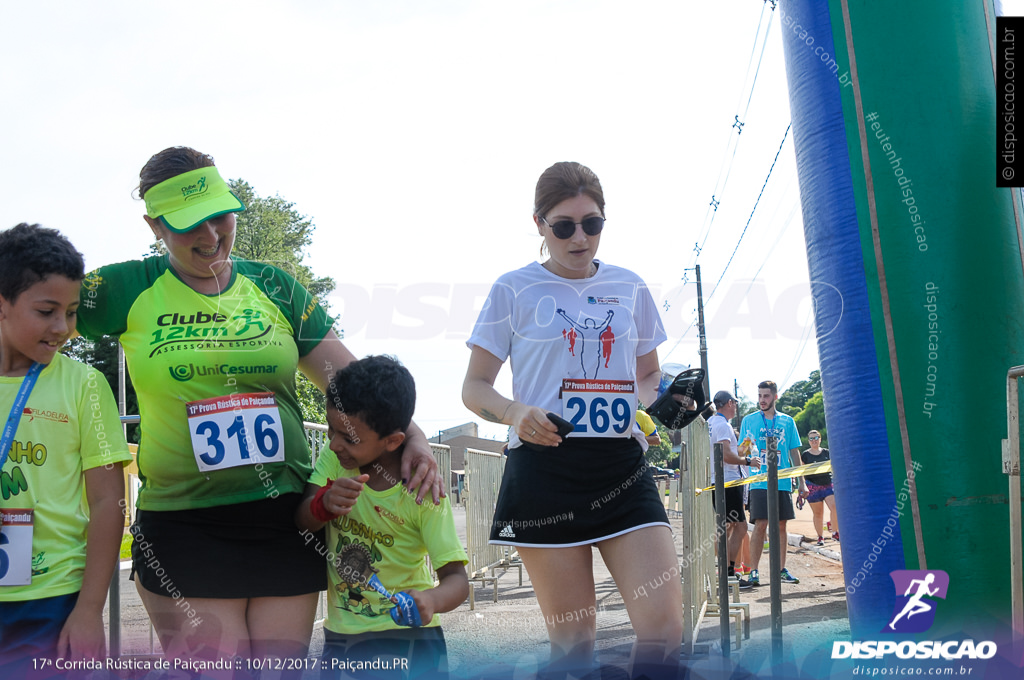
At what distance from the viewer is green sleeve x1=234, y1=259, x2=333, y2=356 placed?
9.32 ft

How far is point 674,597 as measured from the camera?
2.82 metres

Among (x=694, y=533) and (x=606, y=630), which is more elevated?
(x=694, y=533)

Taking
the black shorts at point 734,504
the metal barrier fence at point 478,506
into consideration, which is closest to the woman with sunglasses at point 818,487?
the black shorts at point 734,504

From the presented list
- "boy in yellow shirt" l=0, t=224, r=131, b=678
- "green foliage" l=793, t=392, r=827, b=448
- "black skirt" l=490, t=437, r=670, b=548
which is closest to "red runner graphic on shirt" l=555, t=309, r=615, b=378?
"black skirt" l=490, t=437, r=670, b=548

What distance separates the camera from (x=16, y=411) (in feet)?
8.52

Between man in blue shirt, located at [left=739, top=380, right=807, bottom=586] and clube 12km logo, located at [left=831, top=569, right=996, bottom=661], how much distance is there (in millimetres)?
4395

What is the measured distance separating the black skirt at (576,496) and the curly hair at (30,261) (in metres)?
1.52

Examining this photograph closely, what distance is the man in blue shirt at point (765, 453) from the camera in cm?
849

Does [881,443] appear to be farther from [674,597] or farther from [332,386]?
[332,386]

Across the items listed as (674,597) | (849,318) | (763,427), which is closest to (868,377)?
(849,318)

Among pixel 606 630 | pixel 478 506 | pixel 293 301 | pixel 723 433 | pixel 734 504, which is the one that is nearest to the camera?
pixel 293 301

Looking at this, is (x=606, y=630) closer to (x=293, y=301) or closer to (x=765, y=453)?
(x=765, y=453)

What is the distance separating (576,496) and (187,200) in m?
1.52

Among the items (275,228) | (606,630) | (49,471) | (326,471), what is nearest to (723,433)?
(606,630)
